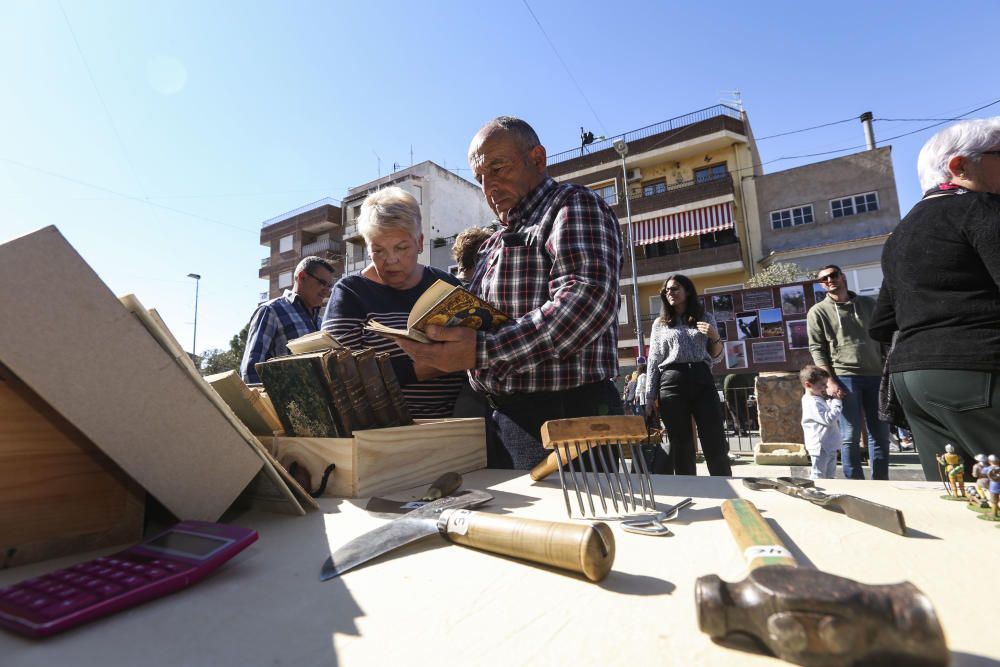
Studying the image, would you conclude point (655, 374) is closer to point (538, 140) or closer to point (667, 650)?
point (538, 140)

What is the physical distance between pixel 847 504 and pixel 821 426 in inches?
162

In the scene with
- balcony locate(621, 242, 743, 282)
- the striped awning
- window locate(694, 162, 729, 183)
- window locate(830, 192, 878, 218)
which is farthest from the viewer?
window locate(694, 162, 729, 183)

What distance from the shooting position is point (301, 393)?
127 centimetres

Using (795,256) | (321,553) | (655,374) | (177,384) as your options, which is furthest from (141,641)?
(795,256)

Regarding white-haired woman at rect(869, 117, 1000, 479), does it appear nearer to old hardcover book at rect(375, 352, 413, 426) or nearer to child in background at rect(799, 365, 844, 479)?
old hardcover book at rect(375, 352, 413, 426)

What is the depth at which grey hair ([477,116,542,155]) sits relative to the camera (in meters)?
1.69

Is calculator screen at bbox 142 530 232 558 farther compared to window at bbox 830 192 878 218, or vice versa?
window at bbox 830 192 878 218

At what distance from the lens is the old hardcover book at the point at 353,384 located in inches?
49.8

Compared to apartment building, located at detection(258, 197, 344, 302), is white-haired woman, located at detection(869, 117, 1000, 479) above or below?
below

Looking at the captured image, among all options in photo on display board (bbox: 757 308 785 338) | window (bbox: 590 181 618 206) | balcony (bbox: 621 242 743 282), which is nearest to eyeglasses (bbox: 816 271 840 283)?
photo on display board (bbox: 757 308 785 338)

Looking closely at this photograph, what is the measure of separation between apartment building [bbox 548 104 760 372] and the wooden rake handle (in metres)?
18.0

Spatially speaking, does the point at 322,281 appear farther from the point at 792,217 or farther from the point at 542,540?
the point at 792,217

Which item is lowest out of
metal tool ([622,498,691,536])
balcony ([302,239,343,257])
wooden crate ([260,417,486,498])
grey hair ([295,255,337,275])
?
metal tool ([622,498,691,536])

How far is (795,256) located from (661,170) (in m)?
6.78
